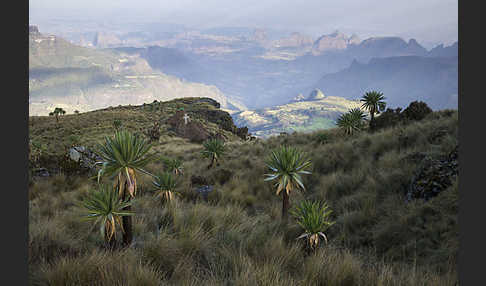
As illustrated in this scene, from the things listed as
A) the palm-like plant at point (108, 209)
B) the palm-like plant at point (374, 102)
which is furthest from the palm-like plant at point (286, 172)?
the palm-like plant at point (374, 102)

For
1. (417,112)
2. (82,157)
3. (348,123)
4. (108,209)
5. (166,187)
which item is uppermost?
(417,112)

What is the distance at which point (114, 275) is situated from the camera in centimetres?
283

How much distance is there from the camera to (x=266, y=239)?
4.65m

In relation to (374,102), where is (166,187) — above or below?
below

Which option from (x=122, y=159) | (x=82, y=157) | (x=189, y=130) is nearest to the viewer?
(x=122, y=159)

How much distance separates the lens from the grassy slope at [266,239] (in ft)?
10.0

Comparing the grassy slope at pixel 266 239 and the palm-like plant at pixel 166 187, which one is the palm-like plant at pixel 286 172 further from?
the palm-like plant at pixel 166 187

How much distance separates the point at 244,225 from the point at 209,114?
7097 cm

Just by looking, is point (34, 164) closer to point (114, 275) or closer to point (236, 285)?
point (114, 275)

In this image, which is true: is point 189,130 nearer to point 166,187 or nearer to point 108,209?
point 166,187

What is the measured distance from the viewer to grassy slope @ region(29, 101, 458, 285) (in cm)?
305

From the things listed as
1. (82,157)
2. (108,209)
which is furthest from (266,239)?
(82,157)

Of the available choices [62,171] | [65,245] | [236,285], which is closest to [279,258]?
[236,285]

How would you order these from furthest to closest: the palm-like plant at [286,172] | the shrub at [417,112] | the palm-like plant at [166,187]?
the shrub at [417,112] → the palm-like plant at [166,187] → the palm-like plant at [286,172]
